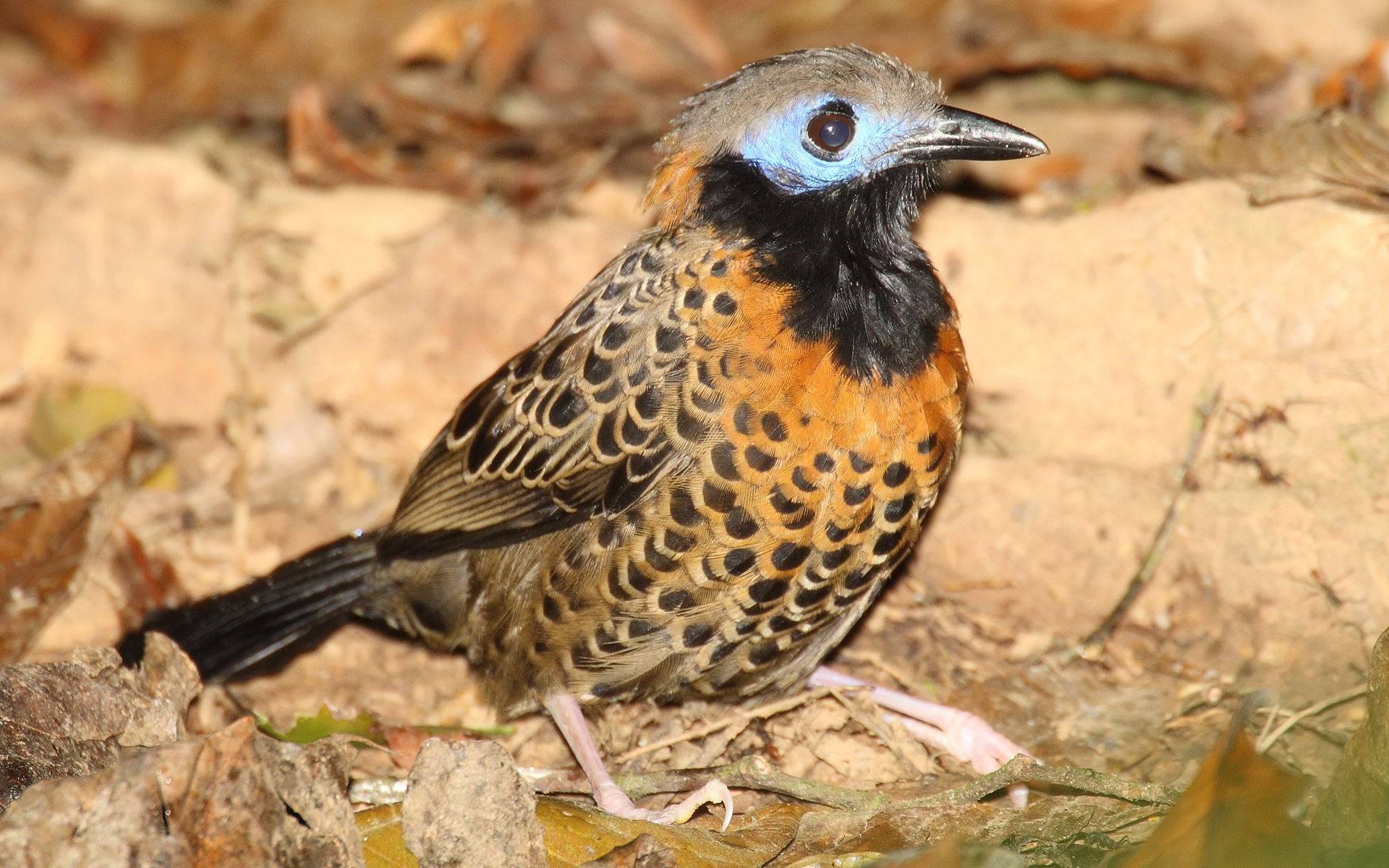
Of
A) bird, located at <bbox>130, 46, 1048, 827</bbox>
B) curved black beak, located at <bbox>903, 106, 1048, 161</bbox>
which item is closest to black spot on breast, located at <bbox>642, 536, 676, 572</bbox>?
bird, located at <bbox>130, 46, 1048, 827</bbox>

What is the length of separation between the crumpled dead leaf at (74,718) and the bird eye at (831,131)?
2.56m

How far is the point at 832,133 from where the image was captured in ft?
12.0

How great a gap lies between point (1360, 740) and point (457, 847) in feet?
7.64

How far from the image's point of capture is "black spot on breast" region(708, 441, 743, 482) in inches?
134

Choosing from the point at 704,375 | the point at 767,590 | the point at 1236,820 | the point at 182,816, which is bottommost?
the point at 182,816

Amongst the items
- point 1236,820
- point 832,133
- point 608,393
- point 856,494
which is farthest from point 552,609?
point 1236,820

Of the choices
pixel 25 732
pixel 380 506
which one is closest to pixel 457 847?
pixel 25 732

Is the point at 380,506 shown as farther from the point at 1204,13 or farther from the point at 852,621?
the point at 1204,13

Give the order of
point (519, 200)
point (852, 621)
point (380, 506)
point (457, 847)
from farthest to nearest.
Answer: point (519, 200) → point (380, 506) → point (852, 621) → point (457, 847)

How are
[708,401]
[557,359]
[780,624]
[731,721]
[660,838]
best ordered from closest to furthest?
[660,838], [708,401], [780,624], [557,359], [731,721]

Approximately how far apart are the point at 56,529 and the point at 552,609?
2.20 meters

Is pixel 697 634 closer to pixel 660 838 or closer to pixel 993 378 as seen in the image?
pixel 660 838

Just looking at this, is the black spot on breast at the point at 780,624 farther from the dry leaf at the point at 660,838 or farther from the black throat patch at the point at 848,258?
the black throat patch at the point at 848,258

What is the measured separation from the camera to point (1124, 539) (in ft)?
14.4
